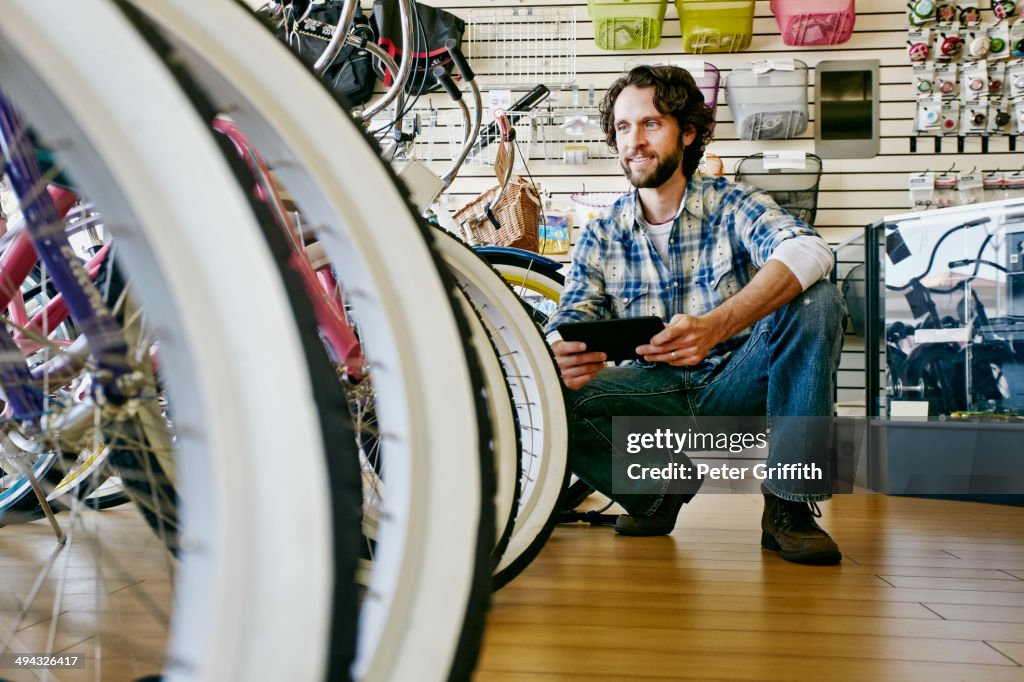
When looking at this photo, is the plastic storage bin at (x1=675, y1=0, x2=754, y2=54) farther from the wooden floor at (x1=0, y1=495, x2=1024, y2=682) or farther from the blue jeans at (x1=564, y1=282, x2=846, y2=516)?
the wooden floor at (x1=0, y1=495, x2=1024, y2=682)

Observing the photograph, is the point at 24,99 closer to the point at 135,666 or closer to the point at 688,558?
the point at 135,666

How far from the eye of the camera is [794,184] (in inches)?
145

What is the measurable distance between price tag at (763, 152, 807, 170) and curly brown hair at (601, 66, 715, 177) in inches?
67.7

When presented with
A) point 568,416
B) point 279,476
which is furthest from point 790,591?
point 279,476

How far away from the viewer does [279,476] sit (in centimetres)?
46

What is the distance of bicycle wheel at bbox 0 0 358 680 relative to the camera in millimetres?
444

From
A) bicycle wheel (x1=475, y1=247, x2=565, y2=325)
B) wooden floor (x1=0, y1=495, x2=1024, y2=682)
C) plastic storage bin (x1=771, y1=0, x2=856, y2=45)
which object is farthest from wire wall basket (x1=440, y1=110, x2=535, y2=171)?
wooden floor (x1=0, y1=495, x2=1024, y2=682)

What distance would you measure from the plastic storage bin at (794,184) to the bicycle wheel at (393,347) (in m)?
3.32

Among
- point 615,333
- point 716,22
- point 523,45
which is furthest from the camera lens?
point 523,45

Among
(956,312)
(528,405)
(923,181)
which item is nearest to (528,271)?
(528,405)

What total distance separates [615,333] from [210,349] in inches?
49.2

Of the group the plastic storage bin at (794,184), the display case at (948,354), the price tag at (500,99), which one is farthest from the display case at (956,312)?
the price tag at (500,99)

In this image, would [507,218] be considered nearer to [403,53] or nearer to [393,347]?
[403,53]

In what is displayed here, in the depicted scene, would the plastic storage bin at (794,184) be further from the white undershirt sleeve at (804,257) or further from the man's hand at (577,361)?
the man's hand at (577,361)
